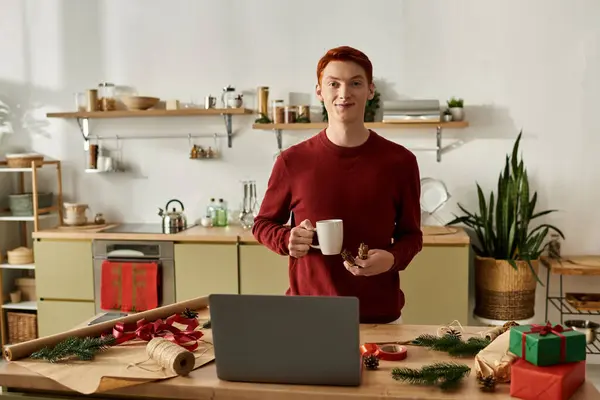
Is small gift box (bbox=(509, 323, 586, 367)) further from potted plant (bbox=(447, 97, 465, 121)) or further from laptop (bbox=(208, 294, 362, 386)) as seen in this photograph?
potted plant (bbox=(447, 97, 465, 121))

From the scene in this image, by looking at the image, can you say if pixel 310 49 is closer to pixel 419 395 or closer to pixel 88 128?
pixel 88 128

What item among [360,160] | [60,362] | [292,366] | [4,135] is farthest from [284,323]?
[4,135]

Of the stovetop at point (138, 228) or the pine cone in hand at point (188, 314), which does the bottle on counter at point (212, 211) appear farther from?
the pine cone in hand at point (188, 314)

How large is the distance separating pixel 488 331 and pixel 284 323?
70 cm

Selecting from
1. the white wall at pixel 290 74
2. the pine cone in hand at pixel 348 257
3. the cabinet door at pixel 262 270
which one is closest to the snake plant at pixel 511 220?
the white wall at pixel 290 74

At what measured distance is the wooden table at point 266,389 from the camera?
1475mm

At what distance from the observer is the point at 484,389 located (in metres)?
1.50

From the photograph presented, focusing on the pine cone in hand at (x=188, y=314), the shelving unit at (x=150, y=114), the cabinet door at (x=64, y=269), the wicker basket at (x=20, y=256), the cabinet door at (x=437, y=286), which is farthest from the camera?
the wicker basket at (x=20, y=256)

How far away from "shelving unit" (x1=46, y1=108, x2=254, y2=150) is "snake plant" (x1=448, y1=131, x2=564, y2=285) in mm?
1628

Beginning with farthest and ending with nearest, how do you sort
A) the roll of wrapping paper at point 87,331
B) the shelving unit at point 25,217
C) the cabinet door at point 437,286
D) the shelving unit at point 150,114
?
1. the shelving unit at point 25,217
2. the shelving unit at point 150,114
3. the cabinet door at point 437,286
4. the roll of wrapping paper at point 87,331

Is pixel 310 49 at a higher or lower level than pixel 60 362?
higher

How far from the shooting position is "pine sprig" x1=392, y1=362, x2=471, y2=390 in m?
1.52

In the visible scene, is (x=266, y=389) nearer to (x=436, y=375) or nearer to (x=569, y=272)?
(x=436, y=375)

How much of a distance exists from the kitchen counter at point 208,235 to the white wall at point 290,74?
1.14ft
